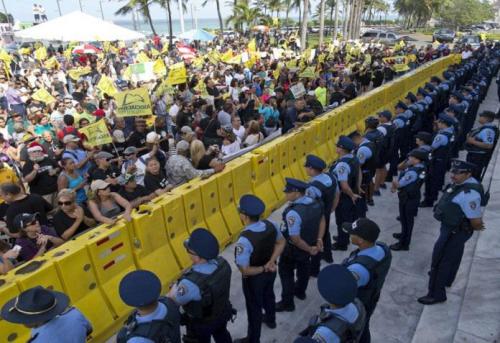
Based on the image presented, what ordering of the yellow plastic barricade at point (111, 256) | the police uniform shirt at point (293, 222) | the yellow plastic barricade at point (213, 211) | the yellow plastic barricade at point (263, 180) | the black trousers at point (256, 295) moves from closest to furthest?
the black trousers at point (256, 295) → the yellow plastic barricade at point (111, 256) → the police uniform shirt at point (293, 222) → the yellow plastic barricade at point (213, 211) → the yellow plastic barricade at point (263, 180)

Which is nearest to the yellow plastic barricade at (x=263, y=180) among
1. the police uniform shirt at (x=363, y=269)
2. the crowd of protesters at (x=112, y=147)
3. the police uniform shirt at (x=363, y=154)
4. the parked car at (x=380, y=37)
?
the crowd of protesters at (x=112, y=147)

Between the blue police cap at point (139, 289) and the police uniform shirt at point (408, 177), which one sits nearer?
the blue police cap at point (139, 289)

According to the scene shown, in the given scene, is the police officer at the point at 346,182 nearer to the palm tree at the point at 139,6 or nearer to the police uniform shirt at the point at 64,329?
the police uniform shirt at the point at 64,329

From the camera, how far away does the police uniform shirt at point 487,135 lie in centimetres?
830

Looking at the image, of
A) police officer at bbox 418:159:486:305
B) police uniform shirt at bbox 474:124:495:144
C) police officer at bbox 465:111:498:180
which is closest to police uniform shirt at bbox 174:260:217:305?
police officer at bbox 418:159:486:305

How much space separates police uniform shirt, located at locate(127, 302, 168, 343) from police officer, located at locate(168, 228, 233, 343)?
0.35 m

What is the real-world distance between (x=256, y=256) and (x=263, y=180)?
368cm

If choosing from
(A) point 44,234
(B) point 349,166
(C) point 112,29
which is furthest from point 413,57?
(A) point 44,234

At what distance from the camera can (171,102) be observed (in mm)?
13102

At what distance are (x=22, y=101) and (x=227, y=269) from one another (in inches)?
563

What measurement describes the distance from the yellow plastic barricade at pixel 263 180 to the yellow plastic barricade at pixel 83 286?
11.6 feet

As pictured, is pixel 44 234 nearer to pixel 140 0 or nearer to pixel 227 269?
pixel 227 269

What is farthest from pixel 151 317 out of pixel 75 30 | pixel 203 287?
pixel 75 30

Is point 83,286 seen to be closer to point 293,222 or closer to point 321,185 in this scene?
point 293,222
